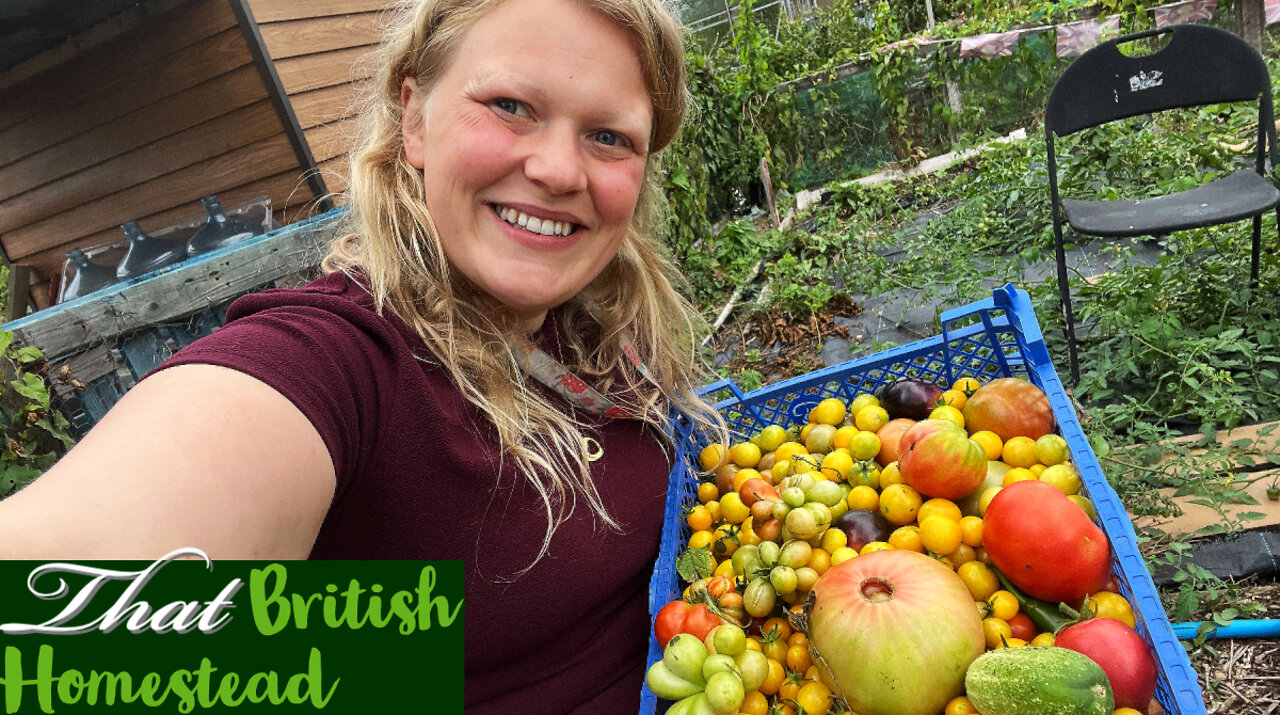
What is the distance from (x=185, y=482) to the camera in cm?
68

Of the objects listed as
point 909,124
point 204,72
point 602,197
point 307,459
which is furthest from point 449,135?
point 909,124

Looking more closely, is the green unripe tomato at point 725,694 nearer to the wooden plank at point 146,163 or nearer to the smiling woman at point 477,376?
the smiling woman at point 477,376

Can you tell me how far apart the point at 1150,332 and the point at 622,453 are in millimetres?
2281

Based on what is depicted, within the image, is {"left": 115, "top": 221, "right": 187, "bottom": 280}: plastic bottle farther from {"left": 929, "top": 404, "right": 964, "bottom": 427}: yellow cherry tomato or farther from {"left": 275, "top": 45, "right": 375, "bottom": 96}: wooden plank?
{"left": 929, "top": 404, "right": 964, "bottom": 427}: yellow cherry tomato

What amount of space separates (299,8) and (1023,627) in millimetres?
5452

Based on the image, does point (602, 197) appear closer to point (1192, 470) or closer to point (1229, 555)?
point (1229, 555)

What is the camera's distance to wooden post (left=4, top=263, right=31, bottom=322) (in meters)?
5.56

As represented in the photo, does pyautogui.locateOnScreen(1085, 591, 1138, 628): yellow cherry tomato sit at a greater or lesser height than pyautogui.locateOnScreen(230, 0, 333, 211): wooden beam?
lesser

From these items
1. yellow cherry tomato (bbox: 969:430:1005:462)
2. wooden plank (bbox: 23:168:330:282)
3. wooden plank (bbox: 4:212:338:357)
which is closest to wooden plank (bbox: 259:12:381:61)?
wooden plank (bbox: 23:168:330:282)

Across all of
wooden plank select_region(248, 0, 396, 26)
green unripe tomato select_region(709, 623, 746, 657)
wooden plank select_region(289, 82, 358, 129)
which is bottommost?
green unripe tomato select_region(709, 623, 746, 657)

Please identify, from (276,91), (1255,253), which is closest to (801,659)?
(1255,253)

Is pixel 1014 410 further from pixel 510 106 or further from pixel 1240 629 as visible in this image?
pixel 510 106

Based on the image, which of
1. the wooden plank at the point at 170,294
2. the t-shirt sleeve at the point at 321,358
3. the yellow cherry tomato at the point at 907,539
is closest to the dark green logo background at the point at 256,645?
the t-shirt sleeve at the point at 321,358

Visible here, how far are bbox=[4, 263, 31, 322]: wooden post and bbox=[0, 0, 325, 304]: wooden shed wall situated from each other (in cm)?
15
